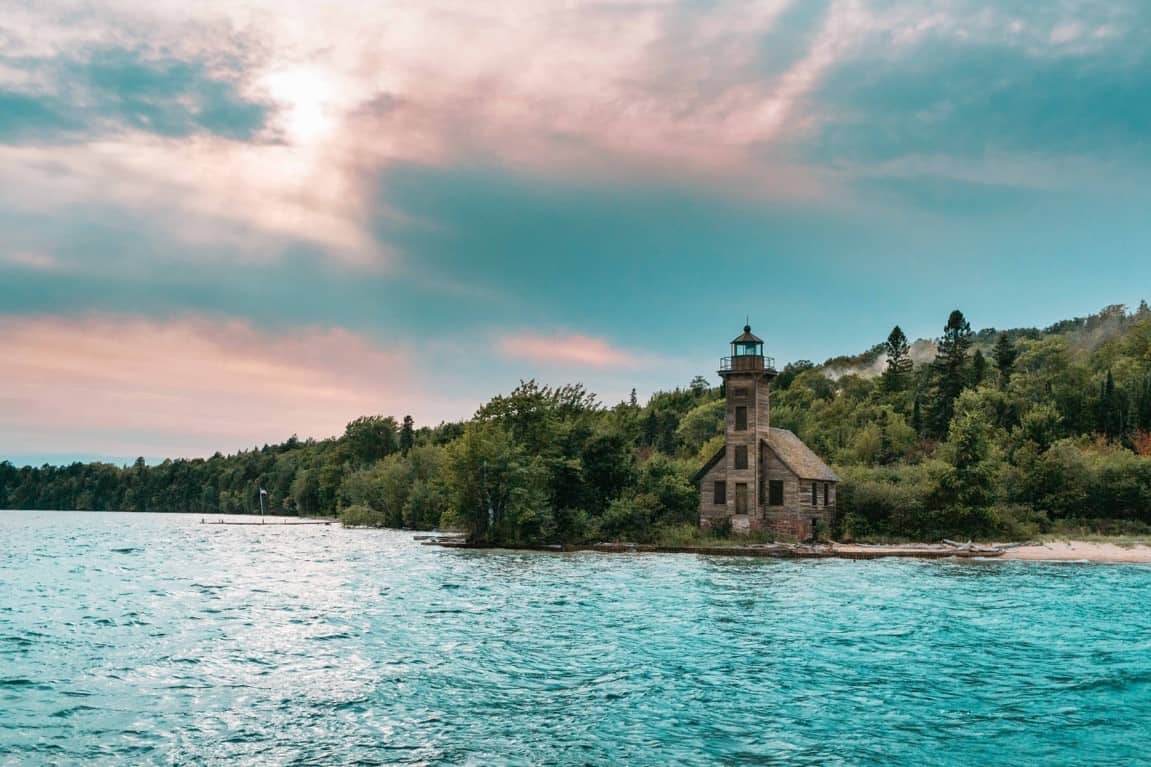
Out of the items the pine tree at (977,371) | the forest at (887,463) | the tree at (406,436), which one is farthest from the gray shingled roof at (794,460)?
the tree at (406,436)

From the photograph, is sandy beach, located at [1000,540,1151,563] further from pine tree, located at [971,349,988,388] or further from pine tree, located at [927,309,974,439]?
pine tree, located at [971,349,988,388]

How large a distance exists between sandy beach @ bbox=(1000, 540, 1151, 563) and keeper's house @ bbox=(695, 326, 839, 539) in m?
13.3

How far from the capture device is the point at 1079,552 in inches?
2254

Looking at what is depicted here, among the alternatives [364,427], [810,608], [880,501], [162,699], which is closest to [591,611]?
[810,608]

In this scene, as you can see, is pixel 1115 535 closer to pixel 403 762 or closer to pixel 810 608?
pixel 810 608

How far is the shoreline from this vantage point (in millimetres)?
55344

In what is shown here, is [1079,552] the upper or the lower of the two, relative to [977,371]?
lower

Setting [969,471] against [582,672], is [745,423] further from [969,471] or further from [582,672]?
[582,672]

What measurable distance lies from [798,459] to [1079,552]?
19.1m

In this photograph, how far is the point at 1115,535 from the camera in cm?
6606

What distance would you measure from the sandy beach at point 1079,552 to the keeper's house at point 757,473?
13.3 m

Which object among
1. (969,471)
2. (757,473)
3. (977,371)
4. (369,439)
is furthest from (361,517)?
(969,471)

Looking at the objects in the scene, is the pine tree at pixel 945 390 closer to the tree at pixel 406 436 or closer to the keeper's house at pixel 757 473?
the keeper's house at pixel 757 473

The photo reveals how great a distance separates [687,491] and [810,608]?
124ft
